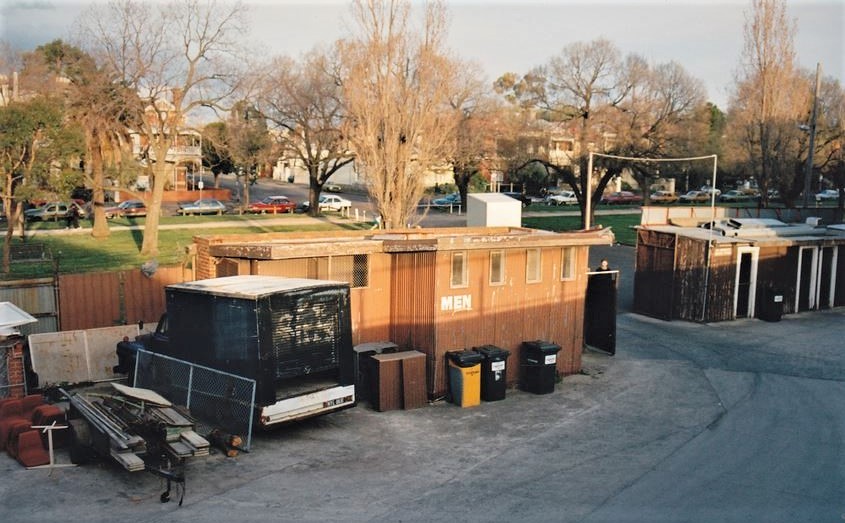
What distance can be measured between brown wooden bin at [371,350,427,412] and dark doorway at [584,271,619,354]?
6.76 m

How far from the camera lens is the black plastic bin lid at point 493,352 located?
15.2 meters

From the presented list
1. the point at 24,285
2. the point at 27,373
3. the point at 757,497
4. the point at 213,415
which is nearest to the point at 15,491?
the point at 213,415

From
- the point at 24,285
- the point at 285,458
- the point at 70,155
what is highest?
the point at 70,155

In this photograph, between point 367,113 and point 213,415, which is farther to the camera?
point 367,113

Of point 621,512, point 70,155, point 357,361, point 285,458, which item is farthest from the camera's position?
point 70,155

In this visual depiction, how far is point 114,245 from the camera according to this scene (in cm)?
3544

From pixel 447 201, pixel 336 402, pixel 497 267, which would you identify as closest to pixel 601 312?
pixel 497 267

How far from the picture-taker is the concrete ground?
9.89m

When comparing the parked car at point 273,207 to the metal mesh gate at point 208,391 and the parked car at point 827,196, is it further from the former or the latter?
the parked car at point 827,196

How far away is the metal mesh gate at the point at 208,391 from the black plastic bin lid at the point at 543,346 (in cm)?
654

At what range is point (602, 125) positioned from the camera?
1785 inches

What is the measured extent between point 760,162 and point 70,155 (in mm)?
35784

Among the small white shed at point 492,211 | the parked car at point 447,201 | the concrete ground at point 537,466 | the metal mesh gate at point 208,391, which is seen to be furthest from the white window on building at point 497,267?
the parked car at point 447,201

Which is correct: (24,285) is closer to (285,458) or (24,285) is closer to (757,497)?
(285,458)
